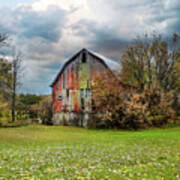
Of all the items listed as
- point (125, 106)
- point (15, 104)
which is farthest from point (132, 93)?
point (15, 104)

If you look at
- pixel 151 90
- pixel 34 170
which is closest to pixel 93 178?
pixel 34 170

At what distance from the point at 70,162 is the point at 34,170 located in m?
2.12

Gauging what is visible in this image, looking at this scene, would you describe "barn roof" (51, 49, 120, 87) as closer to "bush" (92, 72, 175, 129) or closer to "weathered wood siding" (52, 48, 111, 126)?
"weathered wood siding" (52, 48, 111, 126)

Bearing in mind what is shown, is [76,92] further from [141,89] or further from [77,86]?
[141,89]

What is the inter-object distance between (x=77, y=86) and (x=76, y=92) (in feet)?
3.01

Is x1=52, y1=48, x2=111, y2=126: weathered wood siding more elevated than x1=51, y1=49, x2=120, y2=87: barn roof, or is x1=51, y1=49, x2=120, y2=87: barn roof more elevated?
x1=51, y1=49, x2=120, y2=87: barn roof

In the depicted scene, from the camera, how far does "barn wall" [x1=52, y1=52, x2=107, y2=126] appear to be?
3538 centimetres

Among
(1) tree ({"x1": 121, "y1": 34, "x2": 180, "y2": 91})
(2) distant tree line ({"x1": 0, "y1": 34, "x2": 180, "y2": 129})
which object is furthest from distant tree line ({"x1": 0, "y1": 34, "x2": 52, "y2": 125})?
(1) tree ({"x1": 121, "y1": 34, "x2": 180, "y2": 91})

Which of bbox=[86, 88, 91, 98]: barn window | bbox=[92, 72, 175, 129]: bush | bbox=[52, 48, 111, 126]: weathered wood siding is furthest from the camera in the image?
bbox=[52, 48, 111, 126]: weathered wood siding

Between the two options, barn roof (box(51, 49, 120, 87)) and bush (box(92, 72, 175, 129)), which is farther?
barn roof (box(51, 49, 120, 87))

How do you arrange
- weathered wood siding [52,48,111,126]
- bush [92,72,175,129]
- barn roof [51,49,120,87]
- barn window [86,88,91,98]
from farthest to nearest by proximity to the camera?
weathered wood siding [52,48,111,126]
barn window [86,88,91,98]
barn roof [51,49,120,87]
bush [92,72,175,129]

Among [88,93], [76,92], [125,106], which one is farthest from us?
[76,92]

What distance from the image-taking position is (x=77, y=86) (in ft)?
121

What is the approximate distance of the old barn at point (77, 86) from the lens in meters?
35.3
